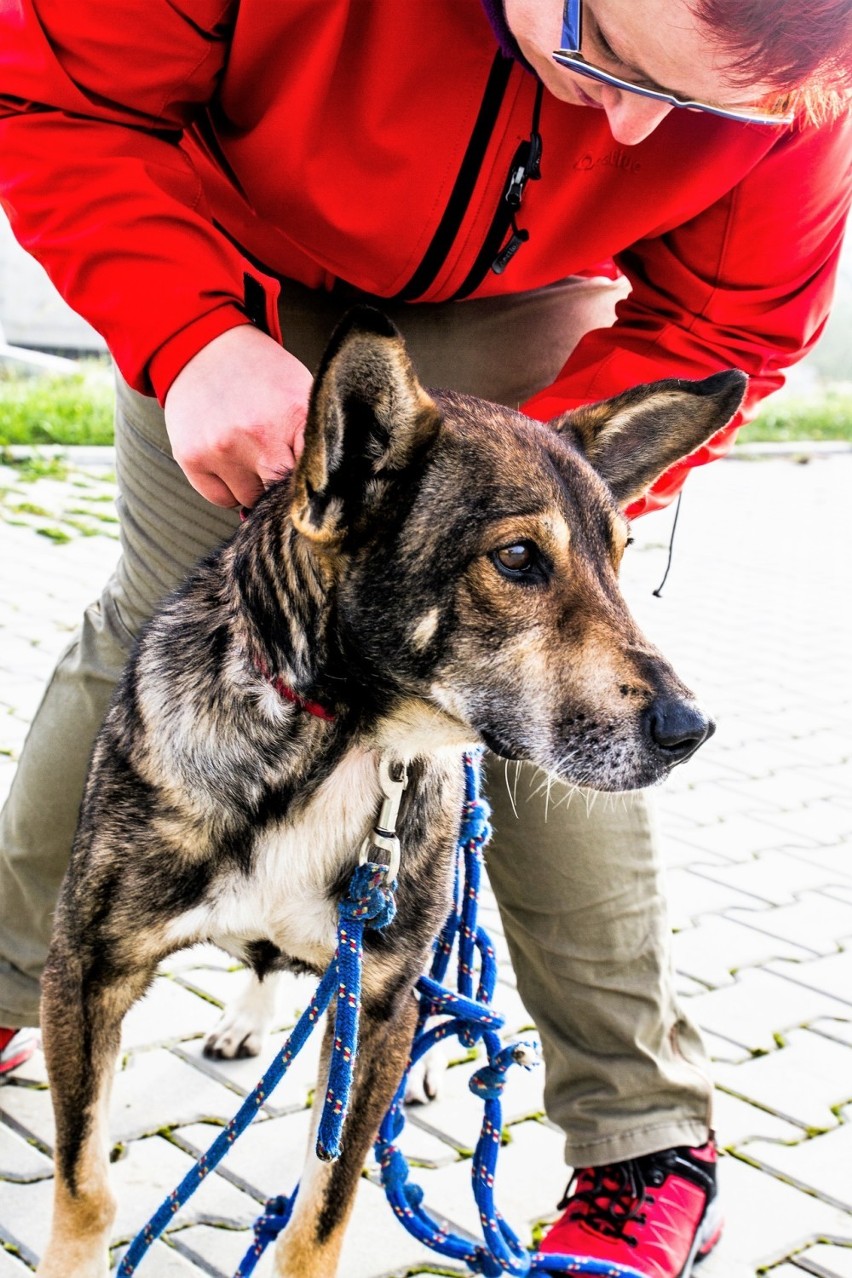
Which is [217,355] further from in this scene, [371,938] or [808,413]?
[808,413]

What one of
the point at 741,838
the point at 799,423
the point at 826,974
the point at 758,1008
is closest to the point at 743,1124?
the point at 758,1008

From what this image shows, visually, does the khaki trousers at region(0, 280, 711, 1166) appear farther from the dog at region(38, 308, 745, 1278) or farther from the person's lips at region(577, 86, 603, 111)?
the person's lips at region(577, 86, 603, 111)

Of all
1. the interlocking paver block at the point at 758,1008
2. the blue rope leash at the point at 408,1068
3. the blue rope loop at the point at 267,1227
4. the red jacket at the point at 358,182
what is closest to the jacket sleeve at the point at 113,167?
the red jacket at the point at 358,182

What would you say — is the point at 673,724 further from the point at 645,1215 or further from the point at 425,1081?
the point at 425,1081

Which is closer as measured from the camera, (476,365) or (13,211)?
(13,211)

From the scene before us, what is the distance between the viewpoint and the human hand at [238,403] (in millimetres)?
2289

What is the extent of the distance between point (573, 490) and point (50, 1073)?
1.41m

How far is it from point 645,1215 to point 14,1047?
1.45m

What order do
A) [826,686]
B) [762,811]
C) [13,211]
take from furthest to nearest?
[826,686]
[762,811]
[13,211]

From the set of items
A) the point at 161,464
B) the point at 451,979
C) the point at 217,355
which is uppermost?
the point at 217,355

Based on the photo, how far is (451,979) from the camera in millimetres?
4383

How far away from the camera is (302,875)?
2.49 meters

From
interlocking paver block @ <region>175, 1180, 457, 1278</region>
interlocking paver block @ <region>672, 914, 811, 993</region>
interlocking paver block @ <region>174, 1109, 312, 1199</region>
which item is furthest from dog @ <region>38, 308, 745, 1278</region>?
interlocking paver block @ <region>672, 914, 811, 993</region>

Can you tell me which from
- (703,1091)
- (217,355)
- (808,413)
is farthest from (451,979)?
(808,413)
